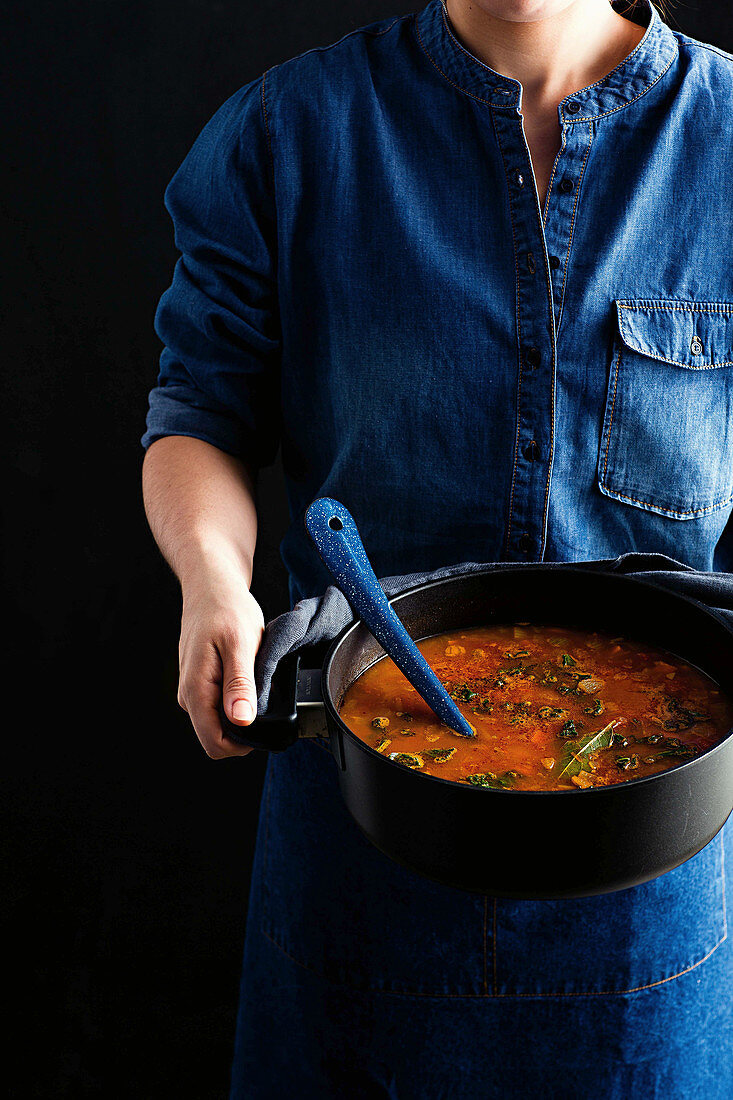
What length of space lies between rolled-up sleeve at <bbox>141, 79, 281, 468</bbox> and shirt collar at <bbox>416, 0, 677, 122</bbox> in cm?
21

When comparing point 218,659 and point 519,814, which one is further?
point 218,659

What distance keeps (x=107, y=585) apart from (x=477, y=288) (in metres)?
1.09

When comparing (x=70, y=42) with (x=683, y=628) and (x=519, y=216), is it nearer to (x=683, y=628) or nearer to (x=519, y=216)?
(x=519, y=216)

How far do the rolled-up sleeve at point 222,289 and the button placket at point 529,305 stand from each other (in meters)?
0.25

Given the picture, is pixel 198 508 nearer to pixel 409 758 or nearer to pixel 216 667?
pixel 216 667

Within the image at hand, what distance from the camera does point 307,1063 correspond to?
1.12m

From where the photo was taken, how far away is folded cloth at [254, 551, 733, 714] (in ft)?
2.61

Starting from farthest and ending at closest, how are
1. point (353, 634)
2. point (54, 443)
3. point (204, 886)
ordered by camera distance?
point (204, 886)
point (54, 443)
point (353, 634)

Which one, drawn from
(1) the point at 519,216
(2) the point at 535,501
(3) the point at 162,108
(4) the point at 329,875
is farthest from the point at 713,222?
(3) the point at 162,108

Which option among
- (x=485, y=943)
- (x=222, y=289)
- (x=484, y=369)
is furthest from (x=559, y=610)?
(x=222, y=289)

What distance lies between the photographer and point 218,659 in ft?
2.58

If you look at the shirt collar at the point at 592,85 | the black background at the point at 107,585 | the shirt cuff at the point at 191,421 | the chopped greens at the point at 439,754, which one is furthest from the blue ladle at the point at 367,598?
the black background at the point at 107,585

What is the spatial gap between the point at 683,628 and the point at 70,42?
1358 millimetres

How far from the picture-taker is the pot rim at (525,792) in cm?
57
